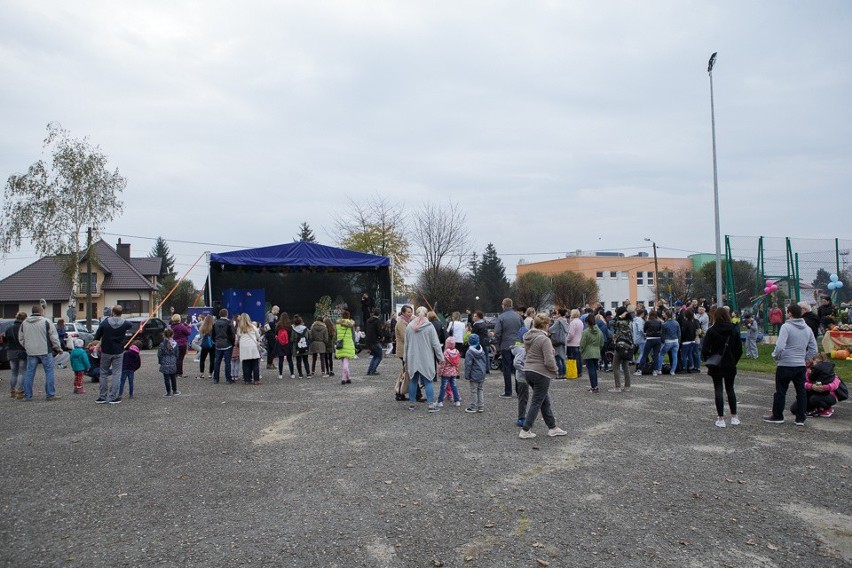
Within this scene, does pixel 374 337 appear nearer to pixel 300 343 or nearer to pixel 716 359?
pixel 300 343

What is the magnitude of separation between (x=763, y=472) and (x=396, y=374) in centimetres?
1003

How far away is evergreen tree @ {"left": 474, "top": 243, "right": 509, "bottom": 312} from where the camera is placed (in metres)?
67.1

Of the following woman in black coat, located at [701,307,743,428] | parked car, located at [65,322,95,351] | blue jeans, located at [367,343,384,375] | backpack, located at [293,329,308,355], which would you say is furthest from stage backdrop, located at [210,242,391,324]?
woman in black coat, located at [701,307,743,428]

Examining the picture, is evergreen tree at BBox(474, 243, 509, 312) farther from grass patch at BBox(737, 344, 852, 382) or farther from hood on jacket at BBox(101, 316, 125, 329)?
hood on jacket at BBox(101, 316, 125, 329)

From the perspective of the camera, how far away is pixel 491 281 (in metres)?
69.4

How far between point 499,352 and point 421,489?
5.99 metres

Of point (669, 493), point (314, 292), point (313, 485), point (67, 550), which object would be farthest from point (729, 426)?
point (314, 292)

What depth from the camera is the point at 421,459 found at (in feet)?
22.2

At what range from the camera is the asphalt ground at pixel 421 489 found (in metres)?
4.40

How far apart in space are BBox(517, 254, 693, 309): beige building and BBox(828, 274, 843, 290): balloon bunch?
54.8 m

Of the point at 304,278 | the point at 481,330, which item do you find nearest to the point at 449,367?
the point at 481,330

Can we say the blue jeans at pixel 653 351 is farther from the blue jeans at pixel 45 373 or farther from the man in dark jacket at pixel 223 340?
the blue jeans at pixel 45 373

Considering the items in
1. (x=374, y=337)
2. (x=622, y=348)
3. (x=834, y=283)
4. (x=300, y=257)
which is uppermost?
(x=300, y=257)

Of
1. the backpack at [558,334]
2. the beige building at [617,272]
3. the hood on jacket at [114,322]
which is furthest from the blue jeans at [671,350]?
the beige building at [617,272]
